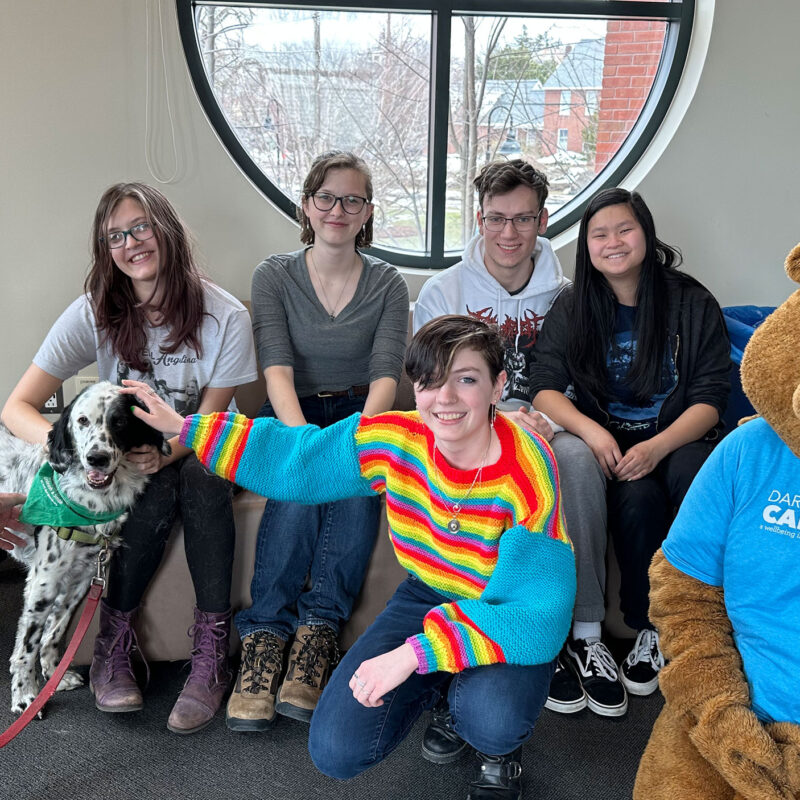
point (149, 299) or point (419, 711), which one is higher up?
point (149, 299)

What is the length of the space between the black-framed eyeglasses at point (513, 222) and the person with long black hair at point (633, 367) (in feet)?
0.52

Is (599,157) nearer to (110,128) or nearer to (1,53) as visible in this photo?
(110,128)

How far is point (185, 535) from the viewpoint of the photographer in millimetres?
Result: 1969

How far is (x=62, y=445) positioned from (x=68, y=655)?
47 cm

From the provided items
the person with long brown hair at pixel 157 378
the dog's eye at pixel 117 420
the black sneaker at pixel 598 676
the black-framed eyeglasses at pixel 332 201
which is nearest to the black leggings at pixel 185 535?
the person with long brown hair at pixel 157 378

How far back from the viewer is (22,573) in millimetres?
2539

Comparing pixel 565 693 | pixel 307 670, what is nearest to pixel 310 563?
pixel 307 670

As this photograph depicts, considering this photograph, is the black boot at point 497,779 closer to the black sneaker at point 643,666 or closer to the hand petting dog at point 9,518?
the black sneaker at point 643,666

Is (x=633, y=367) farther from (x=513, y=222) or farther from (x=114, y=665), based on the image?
(x=114, y=665)

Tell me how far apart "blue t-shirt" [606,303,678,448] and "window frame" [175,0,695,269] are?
125 centimetres

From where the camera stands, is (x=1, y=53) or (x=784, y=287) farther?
(x=784, y=287)

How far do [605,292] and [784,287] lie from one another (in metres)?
1.49

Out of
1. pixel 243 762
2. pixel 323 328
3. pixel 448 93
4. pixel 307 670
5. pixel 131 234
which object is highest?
pixel 448 93

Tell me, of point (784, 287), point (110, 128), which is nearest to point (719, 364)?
point (784, 287)
